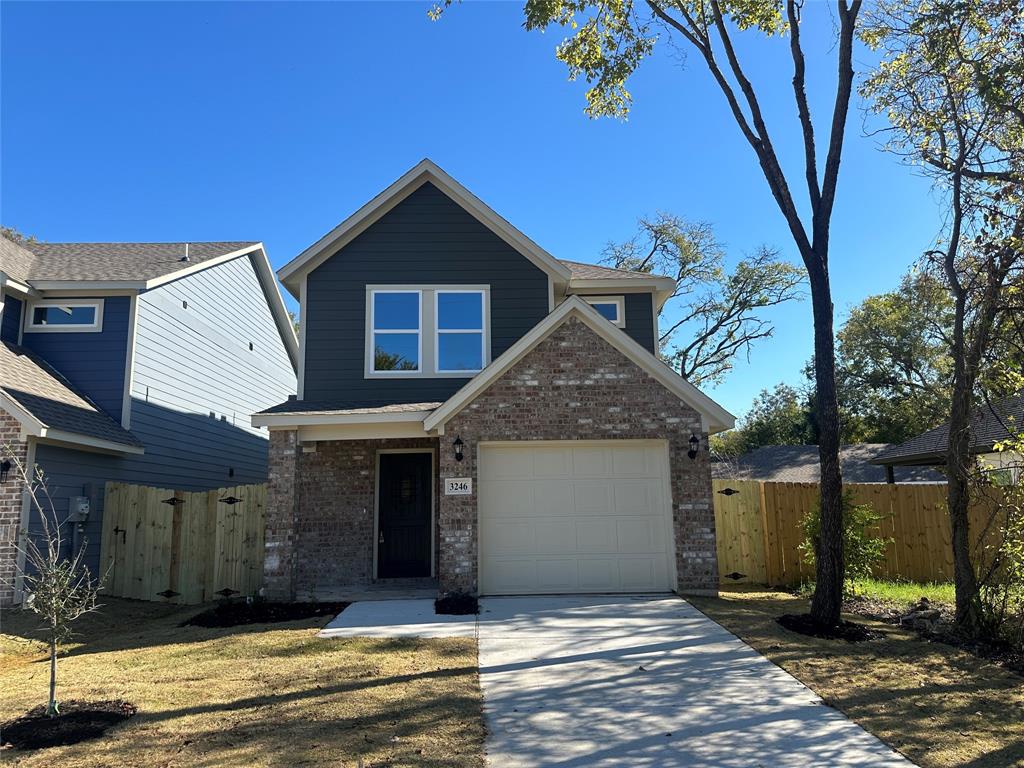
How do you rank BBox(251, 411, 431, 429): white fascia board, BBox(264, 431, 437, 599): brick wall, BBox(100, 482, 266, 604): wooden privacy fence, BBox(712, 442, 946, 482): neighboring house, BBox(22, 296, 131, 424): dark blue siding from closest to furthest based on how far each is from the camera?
BBox(251, 411, 431, 429): white fascia board
BBox(100, 482, 266, 604): wooden privacy fence
BBox(264, 431, 437, 599): brick wall
BBox(22, 296, 131, 424): dark blue siding
BBox(712, 442, 946, 482): neighboring house

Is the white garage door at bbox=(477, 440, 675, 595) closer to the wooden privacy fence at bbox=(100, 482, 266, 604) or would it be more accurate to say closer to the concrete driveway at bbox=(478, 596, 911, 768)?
the concrete driveway at bbox=(478, 596, 911, 768)

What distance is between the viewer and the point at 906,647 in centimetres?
758

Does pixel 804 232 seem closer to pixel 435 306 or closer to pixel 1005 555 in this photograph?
pixel 1005 555

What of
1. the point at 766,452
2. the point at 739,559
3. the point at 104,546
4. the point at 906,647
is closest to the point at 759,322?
the point at 766,452

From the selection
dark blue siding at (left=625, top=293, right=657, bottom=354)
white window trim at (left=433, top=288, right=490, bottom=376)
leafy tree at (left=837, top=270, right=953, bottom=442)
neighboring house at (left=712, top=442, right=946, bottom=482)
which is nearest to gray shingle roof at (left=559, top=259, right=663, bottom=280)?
dark blue siding at (left=625, top=293, right=657, bottom=354)

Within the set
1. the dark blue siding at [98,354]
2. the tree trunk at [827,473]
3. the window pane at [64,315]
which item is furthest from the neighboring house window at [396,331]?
the tree trunk at [827,473]

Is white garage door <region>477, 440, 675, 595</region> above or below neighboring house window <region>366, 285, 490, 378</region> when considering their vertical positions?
below

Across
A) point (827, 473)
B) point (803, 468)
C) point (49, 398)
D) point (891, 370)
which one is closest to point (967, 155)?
point (827, 473)

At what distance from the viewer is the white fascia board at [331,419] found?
418 inches

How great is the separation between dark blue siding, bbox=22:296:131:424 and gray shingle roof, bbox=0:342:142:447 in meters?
0.22

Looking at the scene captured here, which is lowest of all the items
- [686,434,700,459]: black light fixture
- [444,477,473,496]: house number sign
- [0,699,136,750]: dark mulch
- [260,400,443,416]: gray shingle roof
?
[0,699,136,750]: dark mulch

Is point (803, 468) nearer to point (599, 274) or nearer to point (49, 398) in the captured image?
point (599, 274)

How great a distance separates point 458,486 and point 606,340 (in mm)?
3183

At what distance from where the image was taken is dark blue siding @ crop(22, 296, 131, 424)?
12.9 m
